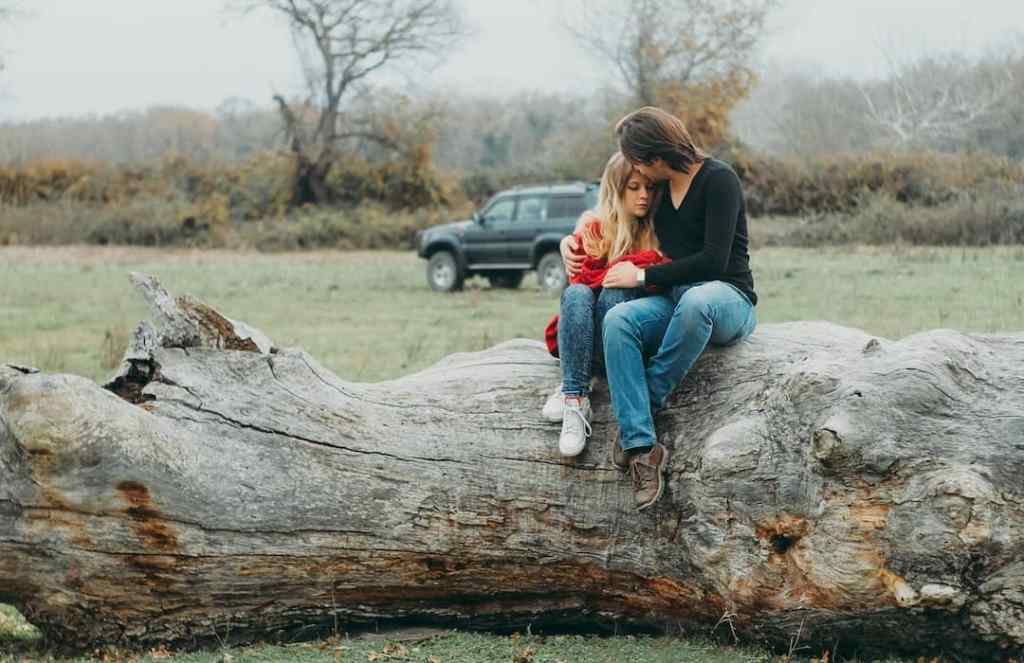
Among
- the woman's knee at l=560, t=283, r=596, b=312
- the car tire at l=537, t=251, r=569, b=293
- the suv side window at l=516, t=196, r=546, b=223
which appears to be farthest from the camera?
the suv side window at l=516, t=196, r=546, b=223

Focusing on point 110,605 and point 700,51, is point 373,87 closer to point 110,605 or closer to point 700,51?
point 700,51

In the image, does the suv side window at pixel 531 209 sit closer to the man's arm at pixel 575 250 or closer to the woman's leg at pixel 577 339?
the man's arm at pixel 575 250

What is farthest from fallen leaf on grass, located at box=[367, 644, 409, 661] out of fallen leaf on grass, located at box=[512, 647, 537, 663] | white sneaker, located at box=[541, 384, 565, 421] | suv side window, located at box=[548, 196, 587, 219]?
suv side window, located at box=[548, 196, 587, 219]

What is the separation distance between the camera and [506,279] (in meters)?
26.4

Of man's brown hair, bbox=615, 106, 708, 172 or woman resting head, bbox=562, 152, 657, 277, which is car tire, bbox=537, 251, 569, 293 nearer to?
woman resting head, bbox=562, 152, 657, 277

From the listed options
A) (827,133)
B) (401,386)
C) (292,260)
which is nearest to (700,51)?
(827,133)

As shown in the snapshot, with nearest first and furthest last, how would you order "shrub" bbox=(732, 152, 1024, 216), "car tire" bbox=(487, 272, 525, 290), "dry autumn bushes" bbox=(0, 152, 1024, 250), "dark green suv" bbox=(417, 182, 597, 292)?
"dark green suv" bbox=(417, 182, 597, 292), "car tire" bbox=(487, 272, 525, 290), "dry autumn bushes" bbox=(0, 152, 1024, 250), "shrub" bbox=(732, 152, 1024, 216)

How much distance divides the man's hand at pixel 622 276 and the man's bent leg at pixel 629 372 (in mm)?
145

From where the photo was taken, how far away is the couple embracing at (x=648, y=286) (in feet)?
17.4

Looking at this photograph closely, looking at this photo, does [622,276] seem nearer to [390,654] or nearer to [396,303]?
[390,654]

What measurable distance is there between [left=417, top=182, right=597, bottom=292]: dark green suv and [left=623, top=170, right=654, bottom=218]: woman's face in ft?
61.2

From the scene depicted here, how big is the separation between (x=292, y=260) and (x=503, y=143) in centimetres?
4684

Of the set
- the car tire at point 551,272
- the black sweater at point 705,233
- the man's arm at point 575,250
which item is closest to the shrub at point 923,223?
the car tire at point 551,272

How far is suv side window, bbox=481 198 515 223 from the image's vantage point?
25.8 meters
